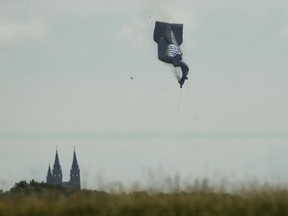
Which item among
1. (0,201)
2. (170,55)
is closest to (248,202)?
(0,201)

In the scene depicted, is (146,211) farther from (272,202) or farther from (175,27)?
(175,27)

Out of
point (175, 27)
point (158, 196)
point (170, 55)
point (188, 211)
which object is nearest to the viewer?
point (188, 211)

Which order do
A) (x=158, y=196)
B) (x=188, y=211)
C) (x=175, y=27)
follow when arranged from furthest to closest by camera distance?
(x=175, y=27) → (x=158, y=196) → (x=188, y=211)

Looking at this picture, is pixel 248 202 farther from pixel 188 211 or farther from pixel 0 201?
pixel 0 201

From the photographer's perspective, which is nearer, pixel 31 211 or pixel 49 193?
pixel 31 211

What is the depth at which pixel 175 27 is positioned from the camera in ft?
246

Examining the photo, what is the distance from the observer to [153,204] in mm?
16500

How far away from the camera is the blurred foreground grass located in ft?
52.9

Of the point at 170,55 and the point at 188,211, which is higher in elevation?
the point at 170,55

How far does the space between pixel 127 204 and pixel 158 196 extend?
3.72 feet

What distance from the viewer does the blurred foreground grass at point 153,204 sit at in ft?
52.9

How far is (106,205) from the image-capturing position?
1648 centimetres

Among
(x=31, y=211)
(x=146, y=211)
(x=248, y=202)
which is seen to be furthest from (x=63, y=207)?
(x=248, y=202)

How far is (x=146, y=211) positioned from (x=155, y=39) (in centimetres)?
5851
